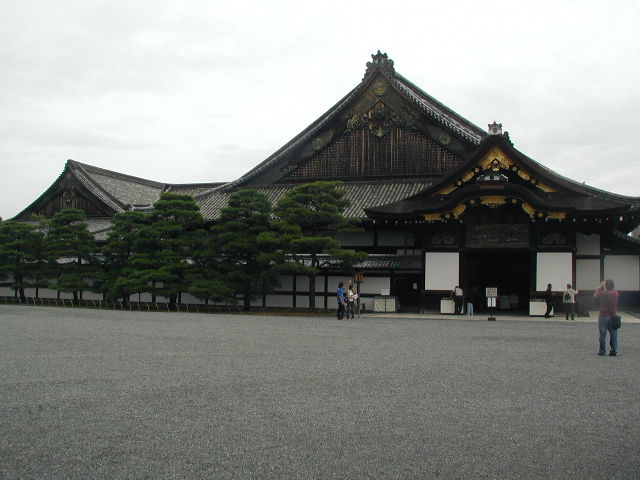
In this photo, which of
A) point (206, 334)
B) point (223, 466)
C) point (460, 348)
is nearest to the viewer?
point (223, 466)

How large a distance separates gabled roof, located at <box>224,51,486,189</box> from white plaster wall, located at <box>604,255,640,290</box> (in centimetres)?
857

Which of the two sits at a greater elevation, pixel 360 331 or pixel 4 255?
pixel 4 255

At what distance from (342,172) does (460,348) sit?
71.0 feet

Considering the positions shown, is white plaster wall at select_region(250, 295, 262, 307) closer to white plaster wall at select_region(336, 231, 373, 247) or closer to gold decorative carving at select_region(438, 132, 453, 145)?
white plaster wall at select_region(336, 231, 373, 247)

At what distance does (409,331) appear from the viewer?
1966 cm

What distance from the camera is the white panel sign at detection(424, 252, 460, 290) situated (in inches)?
1134

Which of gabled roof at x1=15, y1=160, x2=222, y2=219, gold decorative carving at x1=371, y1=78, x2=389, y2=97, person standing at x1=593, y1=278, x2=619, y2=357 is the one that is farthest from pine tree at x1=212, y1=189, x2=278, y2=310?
person standing at x1=593, y1=278, x2=619, y2=357

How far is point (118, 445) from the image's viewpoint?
21.9 ft

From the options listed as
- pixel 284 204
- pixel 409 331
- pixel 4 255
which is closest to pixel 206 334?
pixel 409 331

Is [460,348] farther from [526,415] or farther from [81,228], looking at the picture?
[81,228]

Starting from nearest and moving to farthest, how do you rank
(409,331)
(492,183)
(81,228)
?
(409,331), (492,183), (81,228)

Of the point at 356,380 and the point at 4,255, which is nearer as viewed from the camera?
the point at 356,380

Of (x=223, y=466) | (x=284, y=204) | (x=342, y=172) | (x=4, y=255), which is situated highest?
(x=342, y=172)

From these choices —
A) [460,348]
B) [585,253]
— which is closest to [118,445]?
[460,348]
